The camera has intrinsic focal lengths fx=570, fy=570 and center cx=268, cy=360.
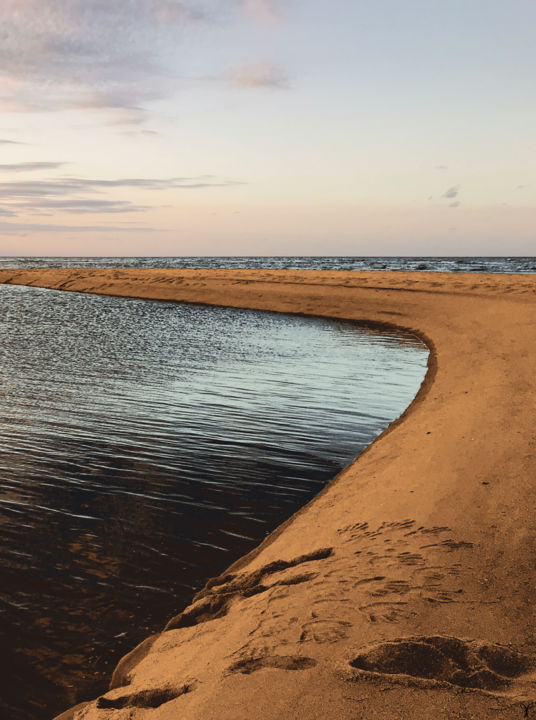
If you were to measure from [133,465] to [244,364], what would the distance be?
8.81 m

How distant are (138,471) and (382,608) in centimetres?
504

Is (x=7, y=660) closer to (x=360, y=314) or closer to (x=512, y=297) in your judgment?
(x=360, y=314)

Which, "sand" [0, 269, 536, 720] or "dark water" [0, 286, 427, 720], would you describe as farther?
"dark water" [0, 286, 427, 720]

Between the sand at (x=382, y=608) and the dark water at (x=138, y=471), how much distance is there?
51 centimetres

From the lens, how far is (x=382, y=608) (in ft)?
13.6

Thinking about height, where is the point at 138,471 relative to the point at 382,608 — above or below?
below

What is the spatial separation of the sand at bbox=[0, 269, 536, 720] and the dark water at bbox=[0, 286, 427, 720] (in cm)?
51

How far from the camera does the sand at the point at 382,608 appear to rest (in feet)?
10.7

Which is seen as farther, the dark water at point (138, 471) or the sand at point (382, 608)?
the dark water at point (138, 471)

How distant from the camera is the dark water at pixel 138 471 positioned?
4.90 meters

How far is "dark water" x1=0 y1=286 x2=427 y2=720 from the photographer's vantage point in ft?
16.1

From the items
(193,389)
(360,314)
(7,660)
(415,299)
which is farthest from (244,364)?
(415,299)

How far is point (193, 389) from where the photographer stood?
13617 mm

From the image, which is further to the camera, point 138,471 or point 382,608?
point 138,471
